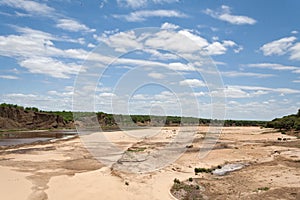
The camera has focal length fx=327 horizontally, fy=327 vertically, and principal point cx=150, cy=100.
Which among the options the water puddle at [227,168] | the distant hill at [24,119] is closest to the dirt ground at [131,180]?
the water puddle at [227,168]

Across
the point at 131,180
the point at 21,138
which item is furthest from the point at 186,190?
the point at 21,138

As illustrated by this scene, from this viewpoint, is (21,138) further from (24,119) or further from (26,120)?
(26,120)

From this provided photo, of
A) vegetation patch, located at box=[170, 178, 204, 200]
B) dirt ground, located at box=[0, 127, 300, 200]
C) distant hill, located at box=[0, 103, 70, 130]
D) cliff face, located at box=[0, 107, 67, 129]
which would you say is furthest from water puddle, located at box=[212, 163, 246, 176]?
cliff face, located at box=[0, 107, 67, 129]

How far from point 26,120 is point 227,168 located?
82014 millimetres

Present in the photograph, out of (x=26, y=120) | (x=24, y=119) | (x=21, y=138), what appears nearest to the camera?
(x=21, y=138)

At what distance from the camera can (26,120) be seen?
9569cm

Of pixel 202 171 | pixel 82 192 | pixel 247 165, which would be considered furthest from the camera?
pixel 247 165

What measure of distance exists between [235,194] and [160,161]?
472 inches

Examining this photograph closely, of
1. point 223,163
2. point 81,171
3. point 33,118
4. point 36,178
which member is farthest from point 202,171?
point 33,118

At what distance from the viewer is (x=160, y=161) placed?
2802 centimetres

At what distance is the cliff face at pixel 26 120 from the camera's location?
290 ft

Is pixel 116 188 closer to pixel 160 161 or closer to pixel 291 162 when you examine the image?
pixel 160 161

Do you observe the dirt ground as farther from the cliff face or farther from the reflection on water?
the cliff face

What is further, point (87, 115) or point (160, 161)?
point (87, 115)
